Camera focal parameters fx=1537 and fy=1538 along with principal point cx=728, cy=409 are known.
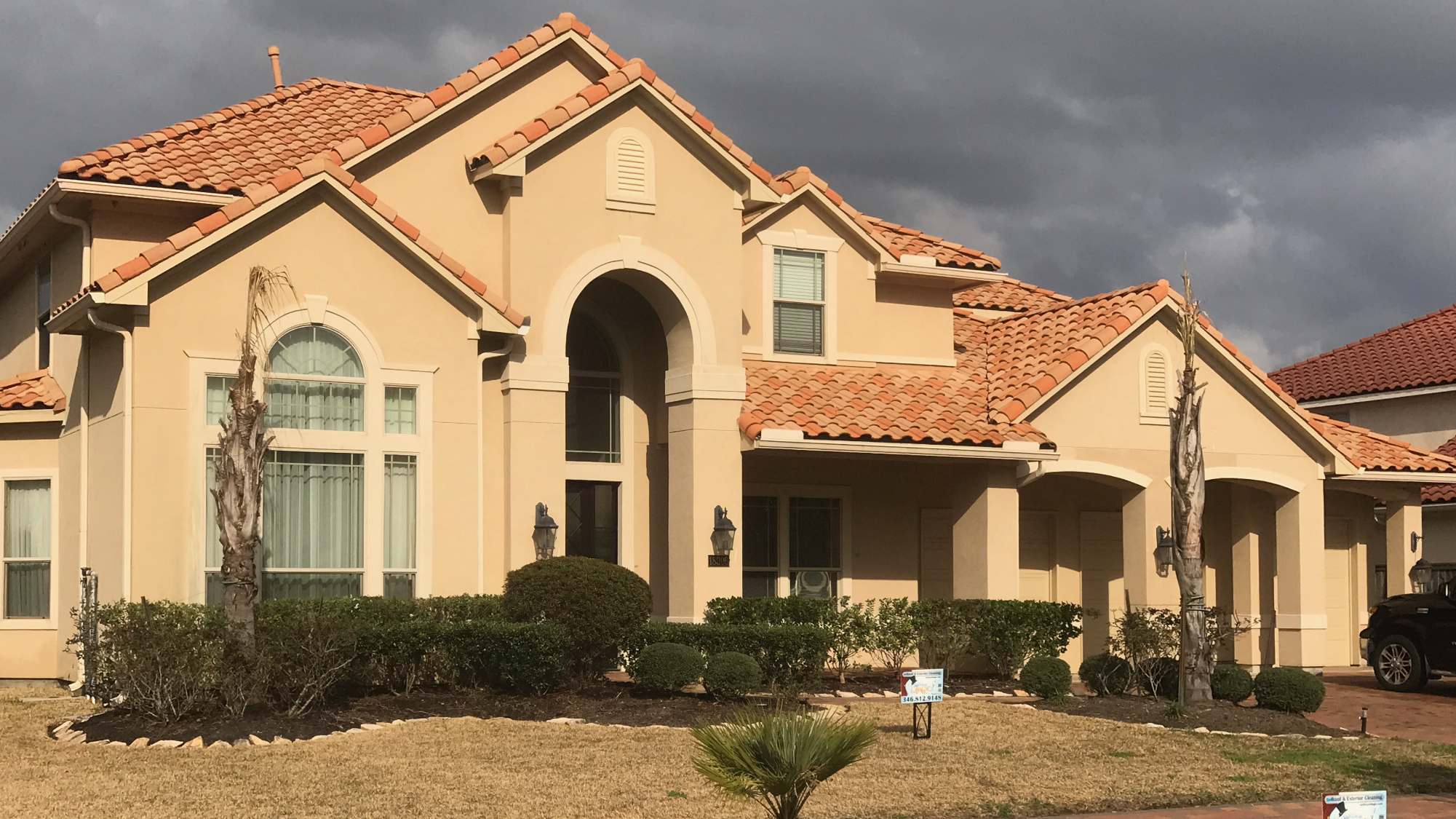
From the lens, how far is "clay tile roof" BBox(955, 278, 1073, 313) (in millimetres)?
27109

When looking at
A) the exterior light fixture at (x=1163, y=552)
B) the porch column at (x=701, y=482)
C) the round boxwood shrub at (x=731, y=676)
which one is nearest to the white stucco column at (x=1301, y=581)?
the exterior light fixture at (x=1163, y=552)

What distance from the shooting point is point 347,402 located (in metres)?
17.0

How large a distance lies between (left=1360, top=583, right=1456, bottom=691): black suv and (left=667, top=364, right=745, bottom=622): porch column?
9275 millimetres

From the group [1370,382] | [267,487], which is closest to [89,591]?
[267,487]

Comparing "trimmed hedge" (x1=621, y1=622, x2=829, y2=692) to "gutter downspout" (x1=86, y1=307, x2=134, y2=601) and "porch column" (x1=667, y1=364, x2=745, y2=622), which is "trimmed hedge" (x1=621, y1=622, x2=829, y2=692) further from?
"gutter downspout" (x1=86, y1=307, x2=134, y2=601)

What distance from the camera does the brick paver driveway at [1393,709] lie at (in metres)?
16.9

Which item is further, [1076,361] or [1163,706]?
[1076,361]

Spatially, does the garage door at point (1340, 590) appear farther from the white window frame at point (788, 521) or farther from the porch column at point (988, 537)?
the white window frame at point (788, 521)

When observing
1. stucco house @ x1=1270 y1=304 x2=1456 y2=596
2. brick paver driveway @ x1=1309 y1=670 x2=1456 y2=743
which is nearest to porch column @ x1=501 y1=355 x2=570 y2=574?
brick paver driveway @ x1=1309 y1=670 x2=1456 y2=743

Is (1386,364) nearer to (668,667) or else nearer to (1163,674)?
(1163,674)

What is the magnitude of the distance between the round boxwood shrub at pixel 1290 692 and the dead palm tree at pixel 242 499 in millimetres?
10838

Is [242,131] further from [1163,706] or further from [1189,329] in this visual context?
[1163,706]

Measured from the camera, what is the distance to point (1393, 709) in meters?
18.9

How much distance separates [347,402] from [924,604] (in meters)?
7.81
